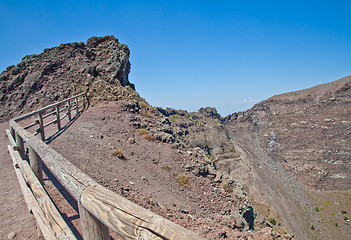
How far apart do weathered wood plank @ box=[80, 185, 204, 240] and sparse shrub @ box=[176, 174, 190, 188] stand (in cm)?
706

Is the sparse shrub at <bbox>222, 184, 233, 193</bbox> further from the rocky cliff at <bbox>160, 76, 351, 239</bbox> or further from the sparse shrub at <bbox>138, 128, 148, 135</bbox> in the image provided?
the rocky cliff at <bbox>160, 76, 351, 239</bbox>

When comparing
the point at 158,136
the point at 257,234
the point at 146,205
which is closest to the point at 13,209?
the point at 146,205

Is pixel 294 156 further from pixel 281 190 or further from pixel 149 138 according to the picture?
pixel 149 138

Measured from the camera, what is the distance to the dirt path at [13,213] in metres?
3.74

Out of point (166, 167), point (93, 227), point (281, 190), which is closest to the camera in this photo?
point (93, 227)

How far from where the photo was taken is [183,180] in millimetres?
8969

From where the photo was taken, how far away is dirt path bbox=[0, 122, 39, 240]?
3.74 metres

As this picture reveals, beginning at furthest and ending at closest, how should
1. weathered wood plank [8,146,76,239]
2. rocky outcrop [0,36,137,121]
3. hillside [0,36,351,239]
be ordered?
rocky outcrop [0,36,137,121]
hillside [0,36,351,239]
weathered wood plank [8,146,76,239]

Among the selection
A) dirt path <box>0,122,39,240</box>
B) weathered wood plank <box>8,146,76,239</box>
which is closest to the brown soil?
dirt path <box>0,122,39,240</box>

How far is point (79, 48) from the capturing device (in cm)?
1872

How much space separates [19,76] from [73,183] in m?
20.3

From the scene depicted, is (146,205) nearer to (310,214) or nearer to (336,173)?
(310,214)

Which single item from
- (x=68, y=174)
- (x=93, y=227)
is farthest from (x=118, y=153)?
(x=93, y=227)

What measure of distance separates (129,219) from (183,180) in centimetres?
754
